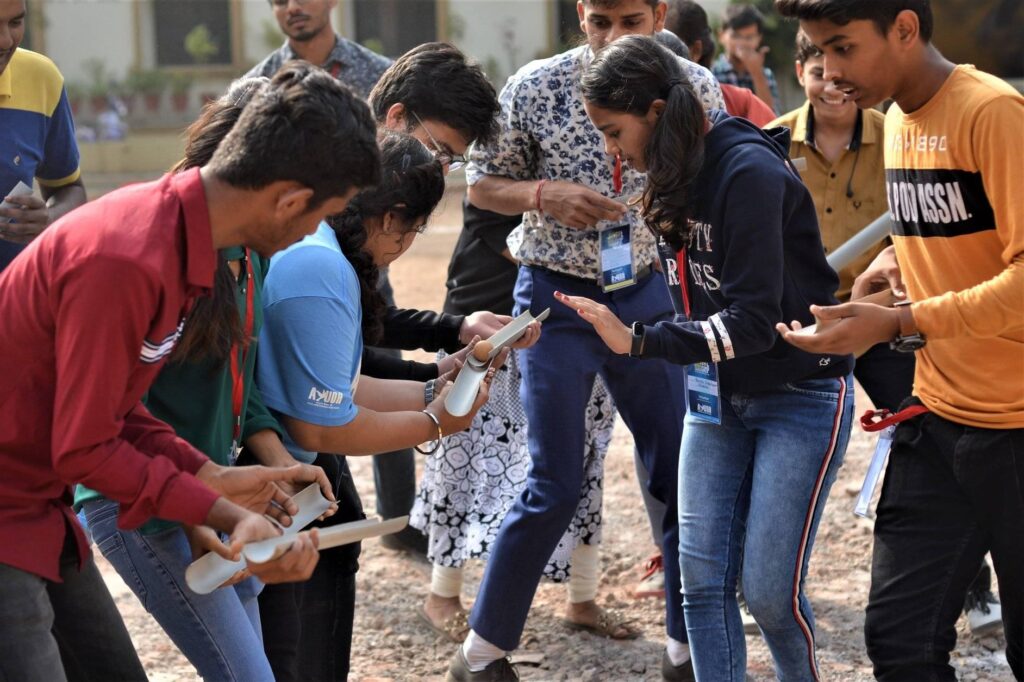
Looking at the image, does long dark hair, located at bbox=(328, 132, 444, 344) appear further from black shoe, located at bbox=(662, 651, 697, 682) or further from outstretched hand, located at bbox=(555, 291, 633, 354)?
black shoe, located at bbox=(662, 651, 697, 682)

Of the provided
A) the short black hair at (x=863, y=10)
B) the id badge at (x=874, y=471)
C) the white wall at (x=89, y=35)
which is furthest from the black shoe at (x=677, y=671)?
the white wall at (x=89, y=35)

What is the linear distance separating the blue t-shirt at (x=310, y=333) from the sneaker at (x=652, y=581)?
2295mm

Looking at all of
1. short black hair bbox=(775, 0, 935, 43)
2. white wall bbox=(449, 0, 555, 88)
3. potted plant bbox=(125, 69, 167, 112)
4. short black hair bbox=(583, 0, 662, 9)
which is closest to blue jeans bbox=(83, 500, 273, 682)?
short black hair bbox=(775, 0, 935, 43)

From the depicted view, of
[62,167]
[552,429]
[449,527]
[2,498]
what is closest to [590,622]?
[449,527]

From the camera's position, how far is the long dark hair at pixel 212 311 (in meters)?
2.63

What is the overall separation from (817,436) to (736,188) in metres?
0.65

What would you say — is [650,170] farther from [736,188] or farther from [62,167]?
[62,167]

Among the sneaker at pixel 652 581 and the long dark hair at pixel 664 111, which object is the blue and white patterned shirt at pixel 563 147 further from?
the sneaker at pixel 652 581

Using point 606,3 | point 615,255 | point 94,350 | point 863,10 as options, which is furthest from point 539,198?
point 94,350

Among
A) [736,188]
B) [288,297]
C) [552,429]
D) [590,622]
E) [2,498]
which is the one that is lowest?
[590,622]

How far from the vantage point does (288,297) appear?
2945 millimetres

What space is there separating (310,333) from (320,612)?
2.79 feet

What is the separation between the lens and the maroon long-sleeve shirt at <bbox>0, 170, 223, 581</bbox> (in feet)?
7.22

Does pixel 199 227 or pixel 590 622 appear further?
pixel 590 622
